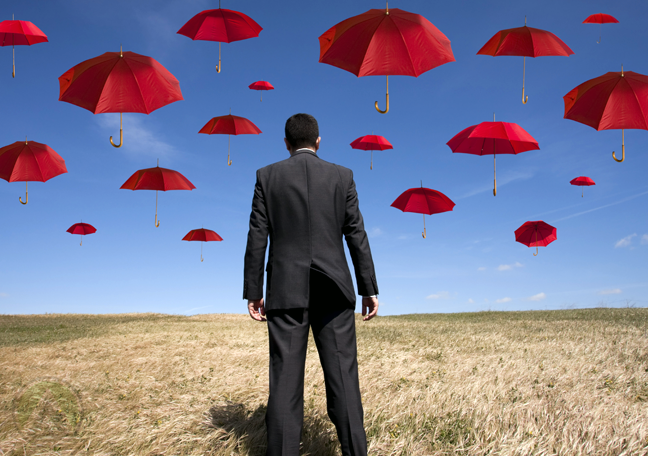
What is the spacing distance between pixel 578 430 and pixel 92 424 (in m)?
4.97

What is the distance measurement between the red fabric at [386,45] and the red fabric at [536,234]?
11.3 meters

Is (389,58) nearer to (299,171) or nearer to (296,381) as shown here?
(299,171)

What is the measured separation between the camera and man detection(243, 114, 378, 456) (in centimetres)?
323

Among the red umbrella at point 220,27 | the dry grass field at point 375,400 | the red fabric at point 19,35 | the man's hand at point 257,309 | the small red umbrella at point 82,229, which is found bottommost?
the dry grass field at point 375,400

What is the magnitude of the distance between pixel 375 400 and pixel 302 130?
3294 millimetres

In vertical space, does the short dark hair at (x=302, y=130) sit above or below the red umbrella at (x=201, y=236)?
below

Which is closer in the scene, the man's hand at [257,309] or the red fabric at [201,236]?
the man's hand at [257,309]

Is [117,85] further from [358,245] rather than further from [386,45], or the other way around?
[358,245]

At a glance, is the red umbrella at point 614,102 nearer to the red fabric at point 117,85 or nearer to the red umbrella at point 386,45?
the red umbrella at point 386,45

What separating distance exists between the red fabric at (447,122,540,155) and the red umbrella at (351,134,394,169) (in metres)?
2.01

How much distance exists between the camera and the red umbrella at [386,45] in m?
5.92

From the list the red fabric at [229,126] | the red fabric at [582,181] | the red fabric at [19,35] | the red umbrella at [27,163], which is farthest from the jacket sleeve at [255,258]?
the red fabric at [582,181]

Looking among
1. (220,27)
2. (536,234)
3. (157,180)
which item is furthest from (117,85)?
(536,234)

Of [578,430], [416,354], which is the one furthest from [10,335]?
[578,430]
